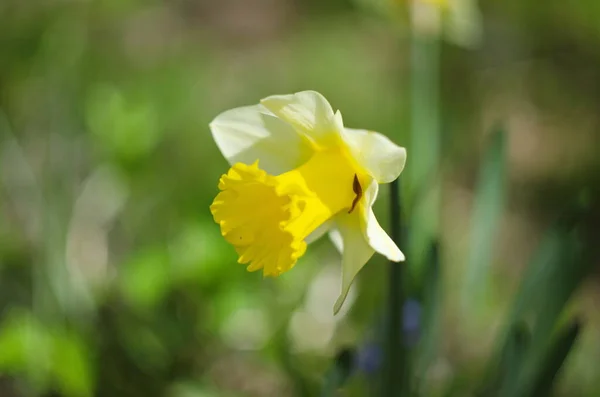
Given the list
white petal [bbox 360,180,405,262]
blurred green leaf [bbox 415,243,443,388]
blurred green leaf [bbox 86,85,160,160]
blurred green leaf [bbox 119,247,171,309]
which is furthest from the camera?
blurred green leaf [bbox 86,85,160,160]

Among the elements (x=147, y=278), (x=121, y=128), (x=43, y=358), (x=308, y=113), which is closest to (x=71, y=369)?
(x=43, y=358)

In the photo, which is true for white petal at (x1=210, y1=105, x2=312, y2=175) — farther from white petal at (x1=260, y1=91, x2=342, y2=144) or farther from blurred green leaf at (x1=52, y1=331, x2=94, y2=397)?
blurred green leaf at (x1=52, y1=331, x2=94, y2=397)

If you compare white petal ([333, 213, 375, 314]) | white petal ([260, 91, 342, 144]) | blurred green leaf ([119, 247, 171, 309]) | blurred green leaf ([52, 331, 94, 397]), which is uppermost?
white petal ([260, 91, 342, 144])

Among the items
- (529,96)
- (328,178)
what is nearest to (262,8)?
(529,96)

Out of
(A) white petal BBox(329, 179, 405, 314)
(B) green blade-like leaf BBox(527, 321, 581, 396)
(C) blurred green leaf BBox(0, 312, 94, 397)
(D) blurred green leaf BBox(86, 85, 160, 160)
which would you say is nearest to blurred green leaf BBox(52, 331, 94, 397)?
(C) blurred green leaf BBox(0, 312, 94, 397)

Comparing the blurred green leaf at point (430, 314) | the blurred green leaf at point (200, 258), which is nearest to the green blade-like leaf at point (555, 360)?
the blurred green leaf at point (430, 314)

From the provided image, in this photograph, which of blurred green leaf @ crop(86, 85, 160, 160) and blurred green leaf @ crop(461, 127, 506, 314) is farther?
blurred green leaf @ crop(86, 85, 160, 160)

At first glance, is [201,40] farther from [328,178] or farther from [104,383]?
[328,178]
